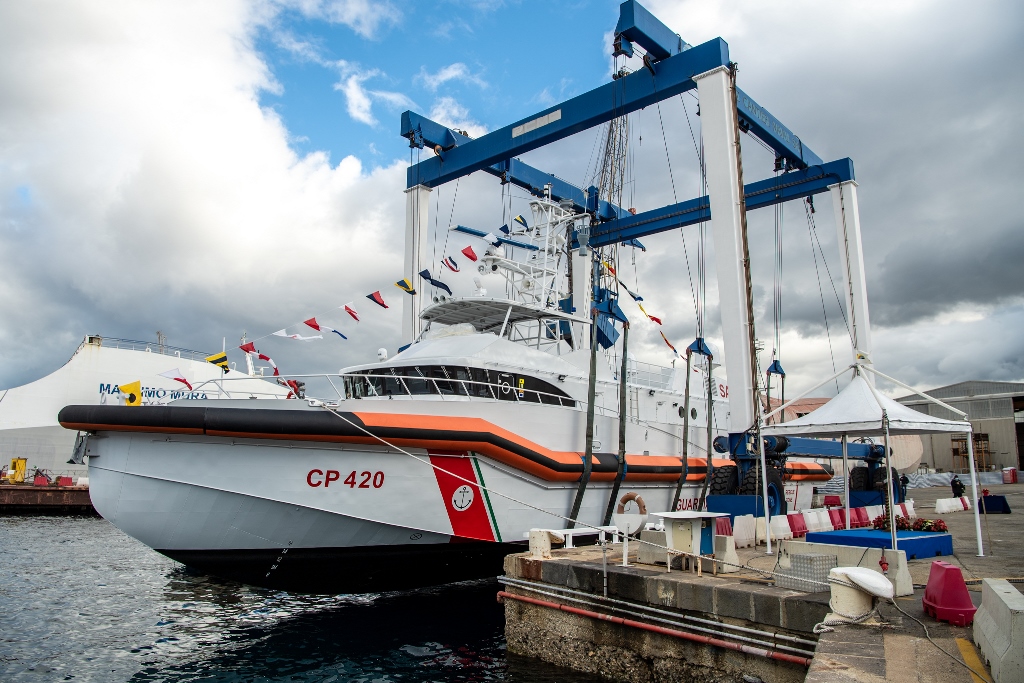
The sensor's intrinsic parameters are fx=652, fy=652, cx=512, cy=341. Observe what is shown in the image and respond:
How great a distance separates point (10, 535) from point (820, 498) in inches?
904

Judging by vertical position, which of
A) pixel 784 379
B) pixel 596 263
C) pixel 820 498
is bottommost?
pixel 820 498

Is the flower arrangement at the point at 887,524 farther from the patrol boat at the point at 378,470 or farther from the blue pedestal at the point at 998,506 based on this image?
the blue pedestal at the point at 998,506

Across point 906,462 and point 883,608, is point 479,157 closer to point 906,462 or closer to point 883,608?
point 883,608

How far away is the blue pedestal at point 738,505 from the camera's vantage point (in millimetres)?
10812

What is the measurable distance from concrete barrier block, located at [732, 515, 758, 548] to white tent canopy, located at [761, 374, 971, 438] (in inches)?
54.9

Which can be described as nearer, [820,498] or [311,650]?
[311,650]

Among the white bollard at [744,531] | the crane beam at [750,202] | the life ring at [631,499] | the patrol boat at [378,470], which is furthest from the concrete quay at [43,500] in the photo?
the white bollard at [744,531]

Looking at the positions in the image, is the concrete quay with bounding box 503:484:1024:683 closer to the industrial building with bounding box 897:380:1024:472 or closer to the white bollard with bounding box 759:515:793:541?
the white bollard with bounding box 759:515:793:541

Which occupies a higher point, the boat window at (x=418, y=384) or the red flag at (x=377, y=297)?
the red flag at (x=377, y=297)

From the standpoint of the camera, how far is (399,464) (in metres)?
8.37

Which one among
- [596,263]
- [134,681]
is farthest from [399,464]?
[596,263]

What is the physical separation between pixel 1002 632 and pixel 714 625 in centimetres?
251

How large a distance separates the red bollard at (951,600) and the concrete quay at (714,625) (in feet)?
0.35

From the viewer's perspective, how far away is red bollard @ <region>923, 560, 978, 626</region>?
4.61 metres
